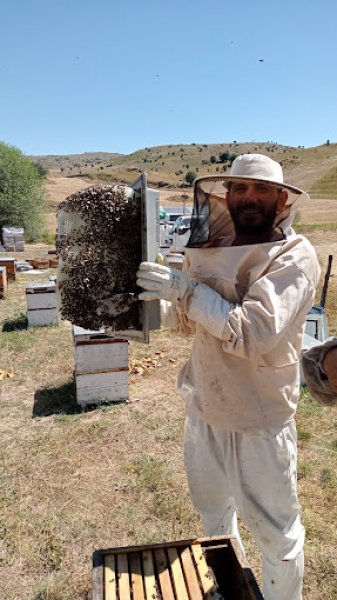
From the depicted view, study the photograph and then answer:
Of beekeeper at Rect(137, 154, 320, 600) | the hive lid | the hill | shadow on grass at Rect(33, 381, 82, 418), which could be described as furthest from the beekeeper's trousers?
the hive lid

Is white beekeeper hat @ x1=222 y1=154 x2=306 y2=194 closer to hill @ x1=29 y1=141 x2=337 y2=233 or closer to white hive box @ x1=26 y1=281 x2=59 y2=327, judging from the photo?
hill @ x1=29 y1=141 x2=337 y2=233

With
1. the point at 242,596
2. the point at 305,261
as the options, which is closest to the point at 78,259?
the point at 305,261

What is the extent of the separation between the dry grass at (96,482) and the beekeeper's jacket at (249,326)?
1516 mm

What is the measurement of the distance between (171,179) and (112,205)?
71.8 meters

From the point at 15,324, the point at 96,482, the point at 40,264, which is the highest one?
the point at 40,264

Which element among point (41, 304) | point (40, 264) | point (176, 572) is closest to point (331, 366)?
point (176, 572)

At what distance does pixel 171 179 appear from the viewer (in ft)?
234

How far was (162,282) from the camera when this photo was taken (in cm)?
190

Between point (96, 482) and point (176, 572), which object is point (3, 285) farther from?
point (176, 572)

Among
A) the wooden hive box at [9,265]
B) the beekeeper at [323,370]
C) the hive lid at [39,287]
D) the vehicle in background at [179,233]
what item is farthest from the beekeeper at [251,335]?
the vehicle in background at [179,233]

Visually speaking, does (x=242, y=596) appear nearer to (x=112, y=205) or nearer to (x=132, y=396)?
(x=112, y=205)

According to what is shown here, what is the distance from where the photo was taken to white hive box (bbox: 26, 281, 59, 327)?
7954 mm

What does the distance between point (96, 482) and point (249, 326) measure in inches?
105

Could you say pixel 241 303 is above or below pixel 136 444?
above
